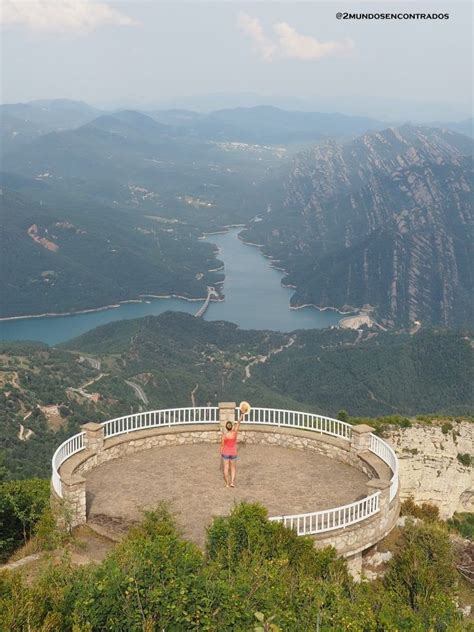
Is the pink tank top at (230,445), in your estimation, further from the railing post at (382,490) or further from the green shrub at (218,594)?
the green shrub at (218,594)

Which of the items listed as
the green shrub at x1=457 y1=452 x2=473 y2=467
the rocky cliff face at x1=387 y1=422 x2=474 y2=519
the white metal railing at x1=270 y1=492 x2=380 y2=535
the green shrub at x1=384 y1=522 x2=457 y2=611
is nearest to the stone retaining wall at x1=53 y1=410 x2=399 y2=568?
the white metal railing at x1=270 y1=492 x2=380 y2=535

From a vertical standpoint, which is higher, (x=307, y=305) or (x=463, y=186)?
(x=463, y=186)

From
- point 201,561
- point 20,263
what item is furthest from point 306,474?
point 20,263

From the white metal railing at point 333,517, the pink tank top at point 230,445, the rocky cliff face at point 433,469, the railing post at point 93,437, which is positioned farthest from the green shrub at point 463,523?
the railing post at point 93,437

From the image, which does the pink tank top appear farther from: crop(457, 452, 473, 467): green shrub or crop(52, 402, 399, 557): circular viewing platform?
crop(457, 452, 473, 467): green shrub

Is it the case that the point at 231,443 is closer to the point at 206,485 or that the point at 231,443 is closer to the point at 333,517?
the point at 206,485

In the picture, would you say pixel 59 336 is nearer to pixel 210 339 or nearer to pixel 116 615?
pixel 210 339

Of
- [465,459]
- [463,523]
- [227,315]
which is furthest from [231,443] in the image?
[227,315]
